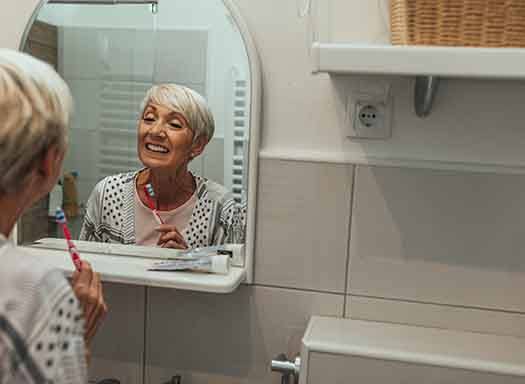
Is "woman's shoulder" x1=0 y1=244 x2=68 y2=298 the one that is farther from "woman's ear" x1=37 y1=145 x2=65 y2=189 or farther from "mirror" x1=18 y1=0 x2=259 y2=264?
"mirror" x1=18 y1=0 x2=259 y2=264

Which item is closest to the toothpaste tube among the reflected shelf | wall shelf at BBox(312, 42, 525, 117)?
the reflected shelf

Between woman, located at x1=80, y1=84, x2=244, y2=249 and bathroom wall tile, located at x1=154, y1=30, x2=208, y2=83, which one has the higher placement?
bathroom wall tile, located at x1=154, y1=30, x2=208, y2=83

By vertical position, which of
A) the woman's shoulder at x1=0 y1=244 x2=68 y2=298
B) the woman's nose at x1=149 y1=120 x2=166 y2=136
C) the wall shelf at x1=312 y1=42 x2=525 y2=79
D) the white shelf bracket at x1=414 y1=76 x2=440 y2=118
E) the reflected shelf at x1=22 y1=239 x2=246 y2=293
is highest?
the wall shelf at x1=312 y1=42 x2=525 y2=79

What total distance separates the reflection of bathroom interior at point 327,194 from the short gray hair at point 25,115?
500 mm

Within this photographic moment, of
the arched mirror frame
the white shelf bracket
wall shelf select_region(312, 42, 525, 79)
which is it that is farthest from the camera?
the arched mirror frame

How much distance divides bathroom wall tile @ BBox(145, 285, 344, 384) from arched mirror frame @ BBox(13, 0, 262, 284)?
2.9 inches

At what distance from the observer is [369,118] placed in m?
1.23

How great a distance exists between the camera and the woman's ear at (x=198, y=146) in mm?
1312

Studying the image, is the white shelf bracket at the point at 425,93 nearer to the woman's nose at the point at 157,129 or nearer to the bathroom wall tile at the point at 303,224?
the bathroom wall tile at the point at 303,224

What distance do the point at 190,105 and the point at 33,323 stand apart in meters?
0.67

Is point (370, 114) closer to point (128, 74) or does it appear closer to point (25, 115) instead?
point (128, 74)

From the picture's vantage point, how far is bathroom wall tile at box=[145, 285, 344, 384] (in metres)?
1.32

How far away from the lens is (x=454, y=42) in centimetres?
100

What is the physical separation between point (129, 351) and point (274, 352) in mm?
317
